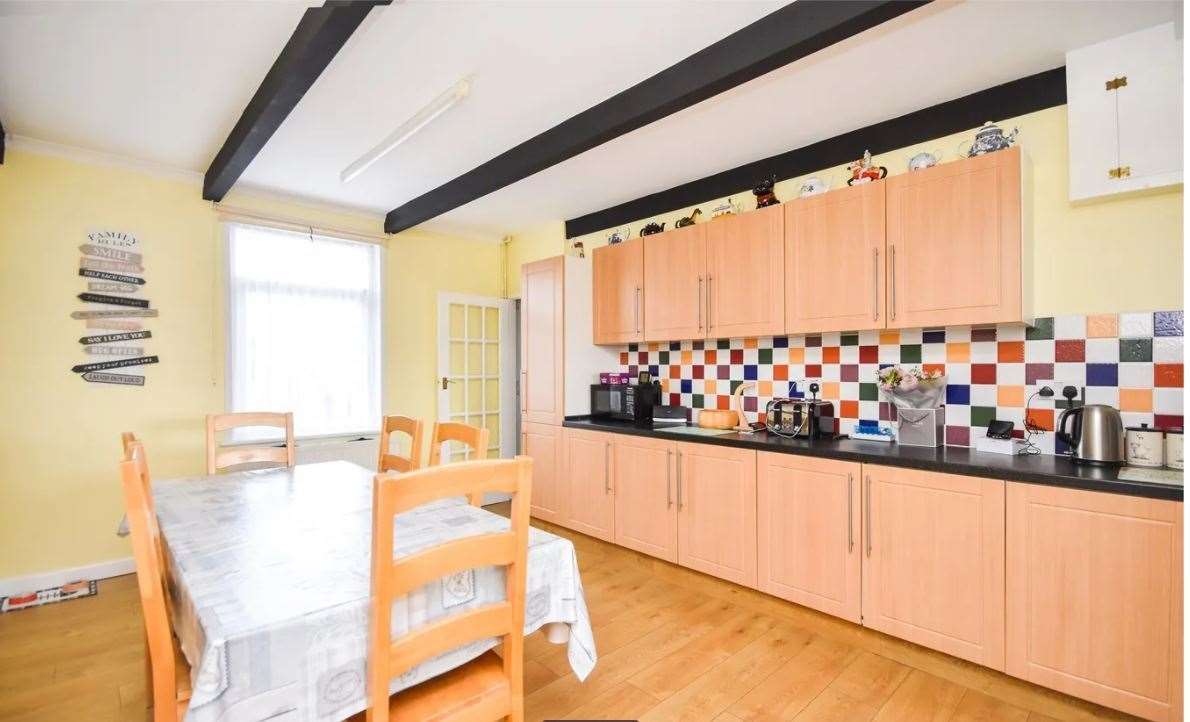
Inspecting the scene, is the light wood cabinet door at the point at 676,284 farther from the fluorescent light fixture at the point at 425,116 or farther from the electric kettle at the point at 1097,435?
the electric kettle at the point at 1097,435

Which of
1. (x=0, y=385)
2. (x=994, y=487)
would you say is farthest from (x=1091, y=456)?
(x=0, y=385)

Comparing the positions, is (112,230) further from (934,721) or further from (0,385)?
(934,721)

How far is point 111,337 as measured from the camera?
3217 mm

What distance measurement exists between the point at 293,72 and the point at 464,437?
1.59 meters

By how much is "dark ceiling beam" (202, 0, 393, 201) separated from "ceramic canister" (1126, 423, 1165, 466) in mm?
3162

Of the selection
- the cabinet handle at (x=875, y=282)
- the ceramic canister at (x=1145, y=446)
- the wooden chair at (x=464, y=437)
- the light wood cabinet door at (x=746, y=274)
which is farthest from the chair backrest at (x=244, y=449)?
the ceramic canister at (x=1145, y=446)

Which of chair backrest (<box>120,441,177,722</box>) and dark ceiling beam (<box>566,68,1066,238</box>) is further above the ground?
dark ceiling beam (<box>566,68,1066,238</box>)

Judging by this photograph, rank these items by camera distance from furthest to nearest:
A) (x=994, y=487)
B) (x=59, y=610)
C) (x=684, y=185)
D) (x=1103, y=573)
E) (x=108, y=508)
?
1. (x=684, y=185)
2. (x=108, y=508)
3. (x=59, y=610)
4. (x=994, y=487)
5. (x=1103, y=573)

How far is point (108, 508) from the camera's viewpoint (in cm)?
322

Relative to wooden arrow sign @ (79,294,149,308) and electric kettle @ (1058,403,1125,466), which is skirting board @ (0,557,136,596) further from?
electric kettle @ (1058,403,1125,466)

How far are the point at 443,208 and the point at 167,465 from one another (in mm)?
2471

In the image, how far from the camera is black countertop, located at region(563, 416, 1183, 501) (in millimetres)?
1796

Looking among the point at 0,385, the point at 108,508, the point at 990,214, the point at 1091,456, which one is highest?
the point at 990,214

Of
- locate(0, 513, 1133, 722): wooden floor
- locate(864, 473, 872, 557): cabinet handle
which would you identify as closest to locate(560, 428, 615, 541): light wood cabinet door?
locate(0, 513, 1133, 722): wooden floor
